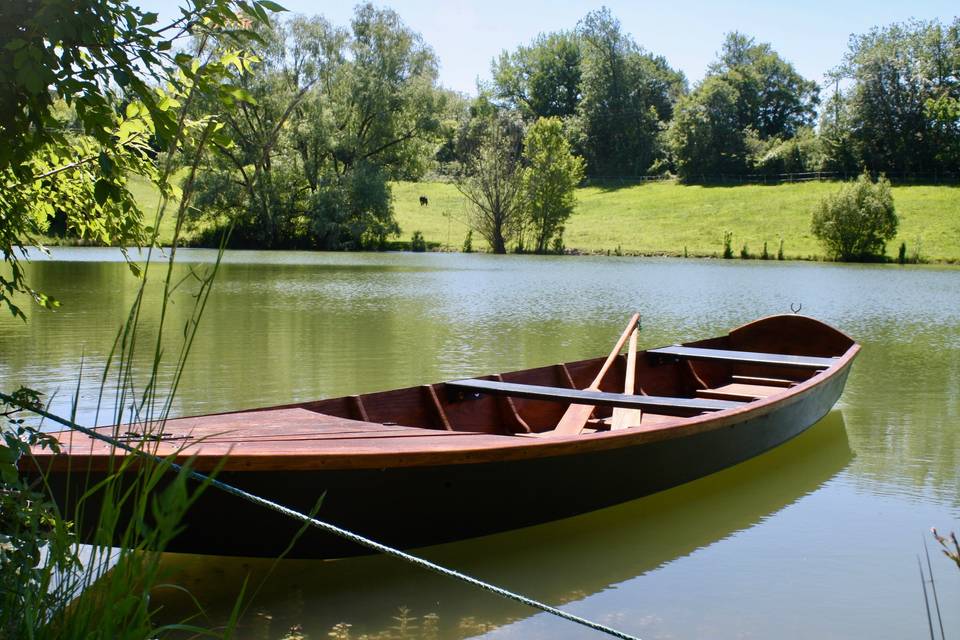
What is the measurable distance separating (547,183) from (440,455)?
43.3 meters

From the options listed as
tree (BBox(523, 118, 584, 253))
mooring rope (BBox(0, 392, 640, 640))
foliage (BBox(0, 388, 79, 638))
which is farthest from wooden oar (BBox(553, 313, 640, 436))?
Answer: tree (BBox(523, 118, 584, 253))

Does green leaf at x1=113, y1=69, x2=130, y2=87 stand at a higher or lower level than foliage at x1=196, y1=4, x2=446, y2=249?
lower

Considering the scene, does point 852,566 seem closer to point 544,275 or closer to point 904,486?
point 904,486

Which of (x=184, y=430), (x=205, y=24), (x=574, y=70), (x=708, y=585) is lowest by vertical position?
(x=708, y=585)

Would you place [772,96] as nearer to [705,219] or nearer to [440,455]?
[705,219]

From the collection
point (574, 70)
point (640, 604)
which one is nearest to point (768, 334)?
point (640, 604)

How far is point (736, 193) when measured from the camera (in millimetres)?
56375

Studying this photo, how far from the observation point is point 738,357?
8.80 meters

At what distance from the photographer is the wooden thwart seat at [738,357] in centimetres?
863

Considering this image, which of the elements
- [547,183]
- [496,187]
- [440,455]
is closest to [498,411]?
[440,455]

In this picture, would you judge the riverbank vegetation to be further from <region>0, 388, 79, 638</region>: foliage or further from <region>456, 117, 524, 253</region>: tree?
<region>456, 117, 524, 253</region>: tree

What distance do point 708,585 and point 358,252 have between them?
38497 millimetres

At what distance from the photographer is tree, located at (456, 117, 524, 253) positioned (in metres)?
46.6

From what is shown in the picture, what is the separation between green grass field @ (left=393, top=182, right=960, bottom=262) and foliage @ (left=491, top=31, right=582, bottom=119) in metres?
24.9
